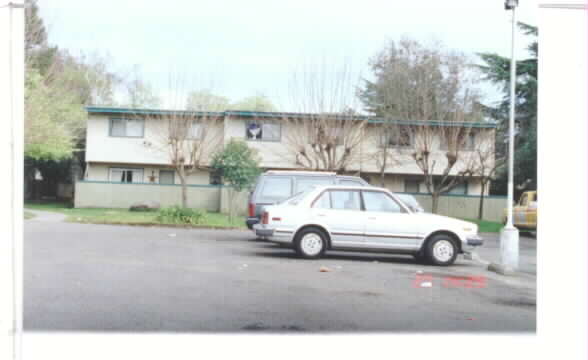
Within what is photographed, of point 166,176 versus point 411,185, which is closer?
point 411,185

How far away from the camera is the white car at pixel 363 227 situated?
27.7 ft

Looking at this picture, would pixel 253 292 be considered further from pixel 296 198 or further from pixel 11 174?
pixel 296 198

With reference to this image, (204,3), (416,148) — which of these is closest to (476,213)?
(416,148)

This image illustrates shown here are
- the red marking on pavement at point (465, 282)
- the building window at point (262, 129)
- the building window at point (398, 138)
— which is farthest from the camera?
the building window at point (262, 129)

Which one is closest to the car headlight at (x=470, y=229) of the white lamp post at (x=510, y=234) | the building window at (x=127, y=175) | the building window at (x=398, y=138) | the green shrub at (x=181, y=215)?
the white lamp post at (x=510, y=234)

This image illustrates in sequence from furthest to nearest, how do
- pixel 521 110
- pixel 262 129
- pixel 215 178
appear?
pixel 262 129
pixel 215 178
pixel 521 110

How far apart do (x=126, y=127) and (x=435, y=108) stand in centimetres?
745

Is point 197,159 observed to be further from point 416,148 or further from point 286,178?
point 416,148

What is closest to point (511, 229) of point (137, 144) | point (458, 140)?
point (458, 140)

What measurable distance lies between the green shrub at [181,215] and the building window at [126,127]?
298 cm

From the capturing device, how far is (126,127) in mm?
12555

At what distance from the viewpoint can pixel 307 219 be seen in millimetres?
8727

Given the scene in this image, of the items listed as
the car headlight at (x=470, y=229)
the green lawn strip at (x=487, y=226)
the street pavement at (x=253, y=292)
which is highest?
the green lawn strip at (x=487, y=226)

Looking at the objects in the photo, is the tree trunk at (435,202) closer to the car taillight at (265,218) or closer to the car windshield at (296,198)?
the car windshield at (296,198)
